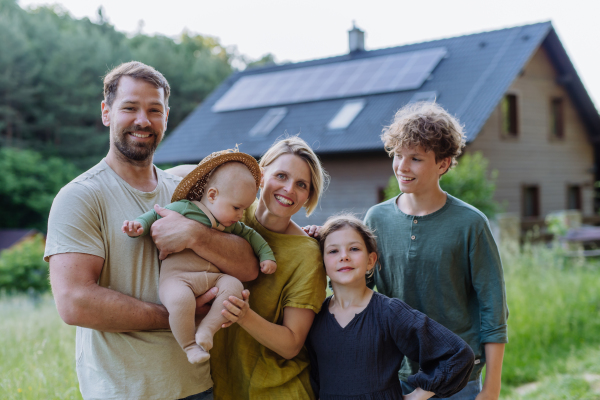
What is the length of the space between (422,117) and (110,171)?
5.18 feet

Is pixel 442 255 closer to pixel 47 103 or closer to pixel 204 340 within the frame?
pixel 204 340

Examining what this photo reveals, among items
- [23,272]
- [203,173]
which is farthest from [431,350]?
[23,272]

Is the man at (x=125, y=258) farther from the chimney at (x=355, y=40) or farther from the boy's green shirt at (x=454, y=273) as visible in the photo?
the chimney at (x=355, y=40)

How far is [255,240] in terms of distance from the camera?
2.72m

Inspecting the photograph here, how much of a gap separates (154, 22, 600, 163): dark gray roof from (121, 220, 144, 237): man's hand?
13.7 metres

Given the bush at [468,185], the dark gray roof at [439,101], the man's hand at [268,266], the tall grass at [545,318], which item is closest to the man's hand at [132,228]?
the man's hand at [268,266]

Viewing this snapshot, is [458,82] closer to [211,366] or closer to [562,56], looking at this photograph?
[562,56]

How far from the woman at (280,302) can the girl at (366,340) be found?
10 centimetres

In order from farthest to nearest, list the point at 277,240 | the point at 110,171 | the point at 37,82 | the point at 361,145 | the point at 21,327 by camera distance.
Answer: the point at 37,82 < the point at 361,145 < the point at 21,327 < the point at 277,240 < the point at 110,171

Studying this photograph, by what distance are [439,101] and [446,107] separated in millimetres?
646

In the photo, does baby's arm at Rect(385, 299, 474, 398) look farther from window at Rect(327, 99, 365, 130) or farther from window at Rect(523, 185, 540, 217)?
window at Rect(523, 185, 540, 217)

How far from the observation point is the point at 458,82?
17.6 meters

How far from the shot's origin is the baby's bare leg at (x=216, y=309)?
7.71 feet

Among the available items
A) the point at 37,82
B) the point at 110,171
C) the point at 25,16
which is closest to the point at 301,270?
the point at 110,171
